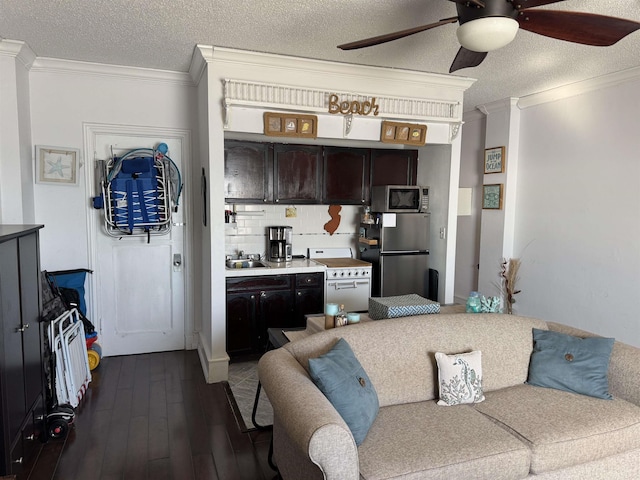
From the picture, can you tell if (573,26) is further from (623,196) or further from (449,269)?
(449,269)

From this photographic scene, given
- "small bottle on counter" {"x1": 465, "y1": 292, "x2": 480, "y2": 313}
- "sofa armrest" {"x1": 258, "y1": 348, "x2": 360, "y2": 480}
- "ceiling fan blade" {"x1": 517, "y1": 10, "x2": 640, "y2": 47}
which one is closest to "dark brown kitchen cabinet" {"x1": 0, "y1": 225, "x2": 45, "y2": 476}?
"sofa armrest" {"x1": 258, "y1": 348, "x2": 360, "y2": 480}

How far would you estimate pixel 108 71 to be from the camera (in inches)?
154

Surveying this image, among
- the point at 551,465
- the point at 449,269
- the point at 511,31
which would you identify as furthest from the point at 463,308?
the point at 511,31

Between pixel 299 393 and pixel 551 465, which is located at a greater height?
pixel 299 393

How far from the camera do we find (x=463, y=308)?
3.08 metres

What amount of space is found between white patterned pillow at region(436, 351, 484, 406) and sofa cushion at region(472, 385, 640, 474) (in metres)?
0.08

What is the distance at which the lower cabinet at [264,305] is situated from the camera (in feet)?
13.1

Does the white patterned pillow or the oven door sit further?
the oven door

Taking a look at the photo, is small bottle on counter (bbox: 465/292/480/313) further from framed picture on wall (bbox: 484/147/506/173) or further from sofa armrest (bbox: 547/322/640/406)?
framed picture on wall (bbox: 484/147/506/173)

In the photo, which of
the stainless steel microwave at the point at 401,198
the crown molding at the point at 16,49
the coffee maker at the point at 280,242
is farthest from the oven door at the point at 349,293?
the crown molding at the point at 16,49

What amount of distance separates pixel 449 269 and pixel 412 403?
2.36 metres

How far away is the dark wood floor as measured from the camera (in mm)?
2486

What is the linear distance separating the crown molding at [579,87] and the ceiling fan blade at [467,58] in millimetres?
2043

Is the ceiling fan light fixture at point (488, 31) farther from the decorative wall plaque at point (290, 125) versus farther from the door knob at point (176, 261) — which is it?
the door knob at point (176, 261)
